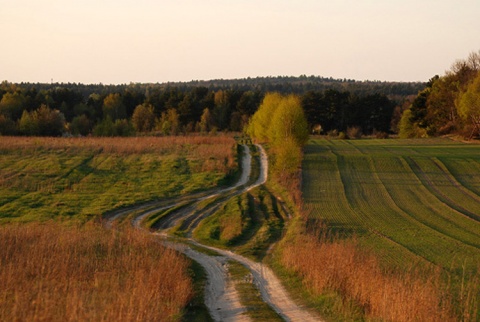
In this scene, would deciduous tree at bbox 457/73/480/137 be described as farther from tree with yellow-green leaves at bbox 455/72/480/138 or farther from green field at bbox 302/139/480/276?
green field at bbox 302/139/480/276

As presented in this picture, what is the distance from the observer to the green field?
2686 cm

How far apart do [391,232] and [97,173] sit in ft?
98.5

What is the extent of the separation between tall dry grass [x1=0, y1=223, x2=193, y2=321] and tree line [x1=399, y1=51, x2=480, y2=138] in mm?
70606

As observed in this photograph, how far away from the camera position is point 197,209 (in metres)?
38.9

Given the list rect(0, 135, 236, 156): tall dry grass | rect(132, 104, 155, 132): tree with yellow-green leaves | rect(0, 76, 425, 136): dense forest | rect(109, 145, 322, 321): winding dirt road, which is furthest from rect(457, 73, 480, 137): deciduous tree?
rect(132, 104, 155, 132): tree with yellow-green leaves

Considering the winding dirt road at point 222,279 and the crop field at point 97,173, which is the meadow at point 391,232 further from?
the crop field at point 97,173

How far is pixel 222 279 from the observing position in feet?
68.4

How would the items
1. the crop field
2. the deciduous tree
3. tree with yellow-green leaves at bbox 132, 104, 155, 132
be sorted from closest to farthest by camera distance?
the crop field, the deciduous tree, tree with yellow-green leaves at bbox 132, 104, 155, 132

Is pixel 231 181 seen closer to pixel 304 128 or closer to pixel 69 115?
pixel 304 128

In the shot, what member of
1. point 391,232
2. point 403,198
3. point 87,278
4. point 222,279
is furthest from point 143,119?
point 87,278

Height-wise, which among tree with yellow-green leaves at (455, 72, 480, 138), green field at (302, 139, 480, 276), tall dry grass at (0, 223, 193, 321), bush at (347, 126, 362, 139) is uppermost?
tree with yellow-green leaves at (455, 72, 480, 138)

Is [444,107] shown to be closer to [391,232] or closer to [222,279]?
[391,232]

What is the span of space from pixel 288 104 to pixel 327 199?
78.6ft

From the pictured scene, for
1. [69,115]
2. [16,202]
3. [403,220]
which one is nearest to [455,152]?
[403,220]
